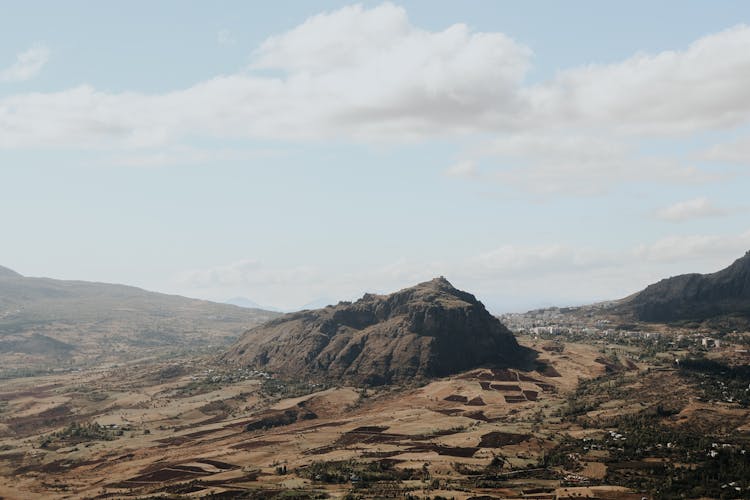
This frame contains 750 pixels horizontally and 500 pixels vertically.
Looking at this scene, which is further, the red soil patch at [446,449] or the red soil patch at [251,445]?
the red soil patch at [251,445]

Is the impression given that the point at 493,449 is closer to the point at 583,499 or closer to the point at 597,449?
the point at 597,449

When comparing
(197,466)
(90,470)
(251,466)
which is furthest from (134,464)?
(251,466)

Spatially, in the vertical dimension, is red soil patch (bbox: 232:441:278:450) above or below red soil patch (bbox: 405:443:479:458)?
above

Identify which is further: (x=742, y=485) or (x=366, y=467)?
(x=366, y=467)

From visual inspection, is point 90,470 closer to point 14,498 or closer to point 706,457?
point 14,498

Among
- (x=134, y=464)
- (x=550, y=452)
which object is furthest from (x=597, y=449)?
(x=134, y=464)

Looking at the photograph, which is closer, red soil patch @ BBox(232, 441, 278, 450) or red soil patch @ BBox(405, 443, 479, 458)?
red soil patch @ BBox(405, 443, 479, 458)

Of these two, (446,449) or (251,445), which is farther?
(251,445)

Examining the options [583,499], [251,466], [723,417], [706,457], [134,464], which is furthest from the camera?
[723,417]

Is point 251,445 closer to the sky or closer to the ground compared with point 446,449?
closer to the sky

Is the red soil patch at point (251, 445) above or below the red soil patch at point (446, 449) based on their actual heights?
above

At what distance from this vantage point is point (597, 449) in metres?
172

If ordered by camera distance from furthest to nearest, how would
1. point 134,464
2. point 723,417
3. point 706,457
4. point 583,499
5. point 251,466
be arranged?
point 723,417
point 134,464
point 251,466
point 706,457
point 583,499

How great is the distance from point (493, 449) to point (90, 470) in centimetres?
11394
